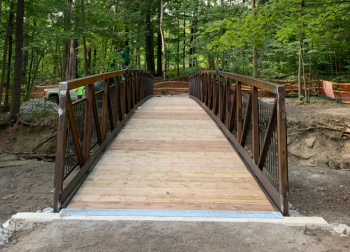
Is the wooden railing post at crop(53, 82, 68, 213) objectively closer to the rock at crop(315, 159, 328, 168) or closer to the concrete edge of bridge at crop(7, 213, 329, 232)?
the concrete edge of bridge at crop(7, 213, 329, 232)

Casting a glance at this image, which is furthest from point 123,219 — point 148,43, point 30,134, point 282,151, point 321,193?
point 148,43

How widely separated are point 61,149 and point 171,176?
4.84ft

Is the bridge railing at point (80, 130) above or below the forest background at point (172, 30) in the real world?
below

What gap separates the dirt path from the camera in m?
2.46

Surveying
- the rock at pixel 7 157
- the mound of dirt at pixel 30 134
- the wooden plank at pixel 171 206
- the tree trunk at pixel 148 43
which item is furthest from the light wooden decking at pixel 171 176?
the tree trunk at pixel 148 43

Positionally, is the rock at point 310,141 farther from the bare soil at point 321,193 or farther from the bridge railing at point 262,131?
the bridge railing at point 262,131

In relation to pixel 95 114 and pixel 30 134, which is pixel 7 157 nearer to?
pixel 30 134

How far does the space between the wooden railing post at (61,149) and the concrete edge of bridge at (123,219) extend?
0.17 m

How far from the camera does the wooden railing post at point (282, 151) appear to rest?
3023mm

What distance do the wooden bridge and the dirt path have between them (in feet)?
0.80

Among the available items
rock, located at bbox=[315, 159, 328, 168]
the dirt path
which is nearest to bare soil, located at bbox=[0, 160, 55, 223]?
the dirt path

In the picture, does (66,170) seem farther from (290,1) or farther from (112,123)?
(290,1)

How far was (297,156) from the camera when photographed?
11.6 m

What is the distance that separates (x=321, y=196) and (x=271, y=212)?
2.82 metres
